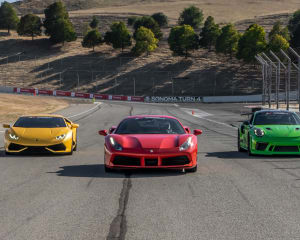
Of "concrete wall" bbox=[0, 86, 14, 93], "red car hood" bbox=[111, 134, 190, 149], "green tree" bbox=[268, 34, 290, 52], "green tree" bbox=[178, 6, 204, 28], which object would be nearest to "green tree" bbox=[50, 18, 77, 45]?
"concrete wall" bbox=[0, 86, 14, 93]

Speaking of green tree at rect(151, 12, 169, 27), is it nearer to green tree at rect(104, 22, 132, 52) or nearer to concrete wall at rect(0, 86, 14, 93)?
green tree at rect(104, 22, 132, 52)

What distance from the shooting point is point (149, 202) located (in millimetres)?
8078

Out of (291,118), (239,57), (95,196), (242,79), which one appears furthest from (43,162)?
(239,57)

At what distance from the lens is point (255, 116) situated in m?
15.6

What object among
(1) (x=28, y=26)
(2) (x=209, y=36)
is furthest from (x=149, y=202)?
(1) (x=28, y=26)

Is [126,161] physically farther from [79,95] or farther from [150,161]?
[79,95]

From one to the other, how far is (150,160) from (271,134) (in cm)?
478

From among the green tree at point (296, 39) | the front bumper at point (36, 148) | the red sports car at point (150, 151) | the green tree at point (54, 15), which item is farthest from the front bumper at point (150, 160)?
the green tree at point (54, 15)

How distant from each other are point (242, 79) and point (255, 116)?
8618 cm

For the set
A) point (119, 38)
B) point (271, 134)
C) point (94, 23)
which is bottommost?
point (271, 134)

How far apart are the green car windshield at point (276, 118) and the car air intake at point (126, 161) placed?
219 inches

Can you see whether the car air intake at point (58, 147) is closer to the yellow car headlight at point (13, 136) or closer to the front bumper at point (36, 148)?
the front bumper at point (36, 148)

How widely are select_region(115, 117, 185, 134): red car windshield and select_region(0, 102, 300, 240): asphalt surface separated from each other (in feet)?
3.14

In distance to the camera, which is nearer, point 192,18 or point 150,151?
point 150,151
